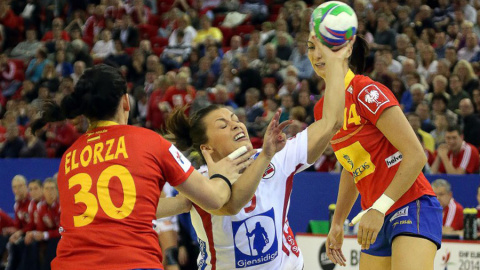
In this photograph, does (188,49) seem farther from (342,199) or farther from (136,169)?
(136,169)

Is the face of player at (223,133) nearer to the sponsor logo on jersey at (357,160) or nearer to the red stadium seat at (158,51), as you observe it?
the sponsor logo on jersey at (357,160)

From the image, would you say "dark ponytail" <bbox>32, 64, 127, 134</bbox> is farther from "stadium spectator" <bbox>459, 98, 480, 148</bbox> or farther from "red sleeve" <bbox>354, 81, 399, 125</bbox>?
"stadium spectator" <bbox>459, 98, 480, 148</bbox>

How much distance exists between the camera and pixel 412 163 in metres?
4.21

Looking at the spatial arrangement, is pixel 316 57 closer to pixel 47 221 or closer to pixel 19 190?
pixel 47 221

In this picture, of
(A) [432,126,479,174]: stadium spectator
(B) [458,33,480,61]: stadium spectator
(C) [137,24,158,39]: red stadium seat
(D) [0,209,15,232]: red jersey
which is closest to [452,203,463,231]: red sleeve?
(A) [432,126,479,174]: stadium spectator

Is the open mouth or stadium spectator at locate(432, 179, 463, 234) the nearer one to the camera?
the open mouth

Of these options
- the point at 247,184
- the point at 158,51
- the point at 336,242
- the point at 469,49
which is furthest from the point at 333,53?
the point at 158,51

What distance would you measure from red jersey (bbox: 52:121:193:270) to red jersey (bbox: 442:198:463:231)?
575 cm

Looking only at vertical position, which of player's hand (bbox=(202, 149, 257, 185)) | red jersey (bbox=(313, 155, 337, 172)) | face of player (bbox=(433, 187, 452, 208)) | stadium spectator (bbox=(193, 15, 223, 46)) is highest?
player's hand (bbox=(202, 149, 257, 185))

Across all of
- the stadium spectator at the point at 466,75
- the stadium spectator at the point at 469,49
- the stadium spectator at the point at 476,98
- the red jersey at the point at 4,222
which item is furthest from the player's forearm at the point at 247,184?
the stadium spectator at the point at 469,49

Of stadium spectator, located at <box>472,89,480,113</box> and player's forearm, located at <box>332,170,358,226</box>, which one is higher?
player's forearm, located at <box>332,170,358,226</box>

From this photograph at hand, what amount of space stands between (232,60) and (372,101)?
998 centimetres

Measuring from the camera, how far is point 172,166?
11.4 ft

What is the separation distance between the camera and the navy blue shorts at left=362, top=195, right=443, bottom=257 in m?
4.34
